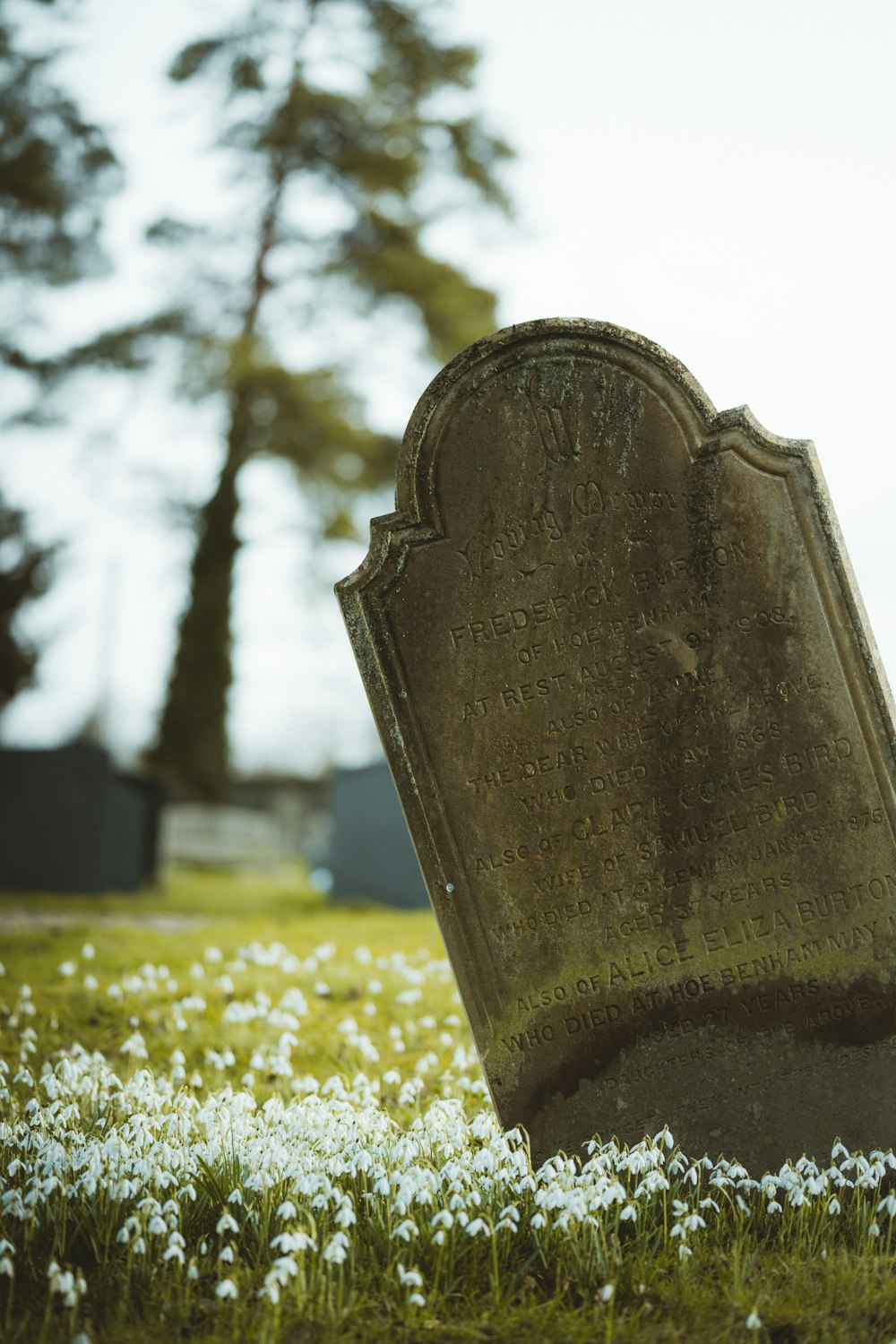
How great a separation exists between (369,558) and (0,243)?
64.5 ft

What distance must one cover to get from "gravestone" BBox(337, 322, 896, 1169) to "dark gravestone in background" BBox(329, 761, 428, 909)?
10.5m

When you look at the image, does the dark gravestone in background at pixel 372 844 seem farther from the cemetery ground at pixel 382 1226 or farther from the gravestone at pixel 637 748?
the gravestone at pixel 637 748

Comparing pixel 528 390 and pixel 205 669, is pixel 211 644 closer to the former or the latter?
pixel 205 669

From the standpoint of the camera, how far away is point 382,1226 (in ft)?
10.7

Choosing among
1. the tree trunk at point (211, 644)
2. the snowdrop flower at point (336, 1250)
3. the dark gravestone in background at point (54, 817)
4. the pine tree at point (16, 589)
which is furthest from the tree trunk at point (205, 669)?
the snowdrop flower at point (336, 1250)

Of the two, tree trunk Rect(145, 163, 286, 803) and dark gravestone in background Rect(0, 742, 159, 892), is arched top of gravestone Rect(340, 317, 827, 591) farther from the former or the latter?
tree trunk Rect(145, 163, 286, 803)

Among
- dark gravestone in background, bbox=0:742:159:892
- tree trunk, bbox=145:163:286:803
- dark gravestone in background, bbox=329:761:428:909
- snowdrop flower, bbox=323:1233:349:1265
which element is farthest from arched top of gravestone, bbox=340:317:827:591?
tree trunk, bbox=145:163:286:803

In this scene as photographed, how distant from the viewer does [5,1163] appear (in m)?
3.64

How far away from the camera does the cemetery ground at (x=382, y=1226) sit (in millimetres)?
2912

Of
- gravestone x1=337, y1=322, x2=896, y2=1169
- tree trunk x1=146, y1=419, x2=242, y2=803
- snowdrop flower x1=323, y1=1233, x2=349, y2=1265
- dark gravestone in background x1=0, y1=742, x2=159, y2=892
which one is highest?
tree trunk x1=146, y1=419, x2=242, y2=803

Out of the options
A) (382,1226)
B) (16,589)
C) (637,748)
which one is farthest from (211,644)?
(382,1226)

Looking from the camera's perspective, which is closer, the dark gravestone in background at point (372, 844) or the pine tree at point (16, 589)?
the dark gravestone in background at point (372, 844)

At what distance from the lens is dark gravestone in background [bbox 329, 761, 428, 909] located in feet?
48.4

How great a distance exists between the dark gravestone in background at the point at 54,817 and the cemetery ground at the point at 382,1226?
1031 cm
